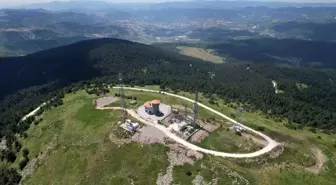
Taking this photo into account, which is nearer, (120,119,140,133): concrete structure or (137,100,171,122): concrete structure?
A: (120,119,140,133): concrete structure

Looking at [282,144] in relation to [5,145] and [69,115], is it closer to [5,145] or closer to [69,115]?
[69,115]

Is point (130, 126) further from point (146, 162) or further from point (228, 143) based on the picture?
point (228, 143)

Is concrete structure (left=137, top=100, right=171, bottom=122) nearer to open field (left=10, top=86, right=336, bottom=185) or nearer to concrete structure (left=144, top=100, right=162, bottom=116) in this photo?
concrete structure (left=144, top=100, right=162, bottom=116)

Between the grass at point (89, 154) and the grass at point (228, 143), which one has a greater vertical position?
the grass at point (228, 143)

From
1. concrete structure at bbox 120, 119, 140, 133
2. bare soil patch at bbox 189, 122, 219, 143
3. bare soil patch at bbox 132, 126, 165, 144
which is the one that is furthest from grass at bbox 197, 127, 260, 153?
concrete structure at bbox 120, 119, 140, 133

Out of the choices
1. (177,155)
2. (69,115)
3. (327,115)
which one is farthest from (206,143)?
(327,115)

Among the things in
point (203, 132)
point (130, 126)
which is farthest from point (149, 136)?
point (203, 132)

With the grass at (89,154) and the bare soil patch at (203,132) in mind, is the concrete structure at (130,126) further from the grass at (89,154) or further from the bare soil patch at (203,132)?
the bare soil patch at (203,132)

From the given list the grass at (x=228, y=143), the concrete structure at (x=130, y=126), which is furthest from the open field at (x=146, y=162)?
the concrete structure at (x=130, y=126)
